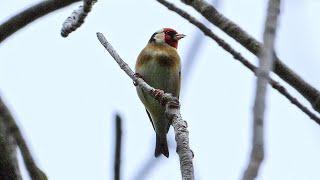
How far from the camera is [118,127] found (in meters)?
1.47

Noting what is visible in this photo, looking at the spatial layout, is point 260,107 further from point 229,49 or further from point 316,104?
point 229,49

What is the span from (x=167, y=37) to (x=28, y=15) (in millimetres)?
5120

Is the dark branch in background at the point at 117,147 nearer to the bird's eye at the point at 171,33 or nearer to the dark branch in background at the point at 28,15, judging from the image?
the dark branch in background at the point at 28,15

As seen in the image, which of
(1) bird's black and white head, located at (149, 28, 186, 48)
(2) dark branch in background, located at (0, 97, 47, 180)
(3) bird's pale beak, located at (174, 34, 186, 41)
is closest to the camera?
(2) dark branch in background, located at (0, 97, 47, 180)

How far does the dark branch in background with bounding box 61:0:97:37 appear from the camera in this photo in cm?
270

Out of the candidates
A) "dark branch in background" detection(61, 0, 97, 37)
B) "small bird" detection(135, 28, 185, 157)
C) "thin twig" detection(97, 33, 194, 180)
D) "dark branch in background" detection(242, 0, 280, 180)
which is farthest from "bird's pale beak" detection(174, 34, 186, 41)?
"dark branch in background" detection(242, 0, 280, 180)

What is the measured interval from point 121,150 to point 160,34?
5.83 meters

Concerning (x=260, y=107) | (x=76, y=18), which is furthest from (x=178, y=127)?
(x=260, y=107)

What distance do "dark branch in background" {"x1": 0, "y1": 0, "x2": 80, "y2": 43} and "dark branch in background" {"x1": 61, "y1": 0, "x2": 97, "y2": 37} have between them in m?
0.63

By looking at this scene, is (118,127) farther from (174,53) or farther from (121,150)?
(174,53)

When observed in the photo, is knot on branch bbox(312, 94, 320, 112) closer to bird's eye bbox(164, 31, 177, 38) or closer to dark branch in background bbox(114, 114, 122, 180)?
dark branch in background bbox(114, 114, 122, 180)

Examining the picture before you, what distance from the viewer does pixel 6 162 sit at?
1.67m

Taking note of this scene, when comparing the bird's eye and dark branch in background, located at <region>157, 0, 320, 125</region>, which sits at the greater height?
the bird's eye

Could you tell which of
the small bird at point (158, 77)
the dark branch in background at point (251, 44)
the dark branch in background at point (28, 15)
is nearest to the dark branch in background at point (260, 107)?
the dark branch in background at point (251, 44)
